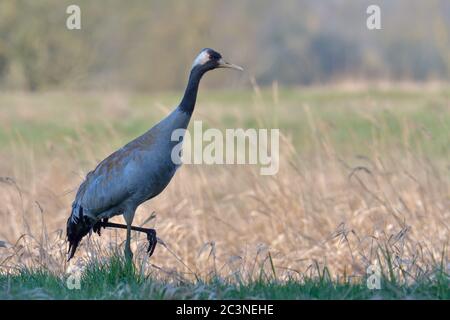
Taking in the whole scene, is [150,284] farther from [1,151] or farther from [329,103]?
[329,103]

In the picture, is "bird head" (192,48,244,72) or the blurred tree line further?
the blurred tree line

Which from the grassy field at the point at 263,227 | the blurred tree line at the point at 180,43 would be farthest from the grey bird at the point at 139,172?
the blurred tree line at the point at 180,43

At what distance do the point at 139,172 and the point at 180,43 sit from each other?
28.9m

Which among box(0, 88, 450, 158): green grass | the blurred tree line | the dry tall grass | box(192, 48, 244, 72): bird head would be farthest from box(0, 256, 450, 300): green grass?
the blurred tree line

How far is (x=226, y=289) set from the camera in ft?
18.1

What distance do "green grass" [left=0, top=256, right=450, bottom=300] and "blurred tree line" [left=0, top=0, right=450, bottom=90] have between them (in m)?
15.5

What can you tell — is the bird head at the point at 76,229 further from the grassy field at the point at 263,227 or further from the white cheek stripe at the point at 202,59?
the white cheek stripe at the point at 202,59

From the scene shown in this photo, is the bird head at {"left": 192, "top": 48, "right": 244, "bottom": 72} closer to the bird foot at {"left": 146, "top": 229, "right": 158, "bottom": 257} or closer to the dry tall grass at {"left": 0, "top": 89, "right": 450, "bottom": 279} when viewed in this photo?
the bird foot at {"left": 146, "top": 229, "right": 158, "bottom": 257}

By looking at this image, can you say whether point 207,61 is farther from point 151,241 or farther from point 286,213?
point 286,213

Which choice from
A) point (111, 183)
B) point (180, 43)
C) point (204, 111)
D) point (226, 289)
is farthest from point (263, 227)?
point (180, 43)

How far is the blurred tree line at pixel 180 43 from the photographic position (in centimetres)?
2973

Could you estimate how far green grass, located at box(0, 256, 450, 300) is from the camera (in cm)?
542

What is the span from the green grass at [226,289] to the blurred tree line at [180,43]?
612 inches
